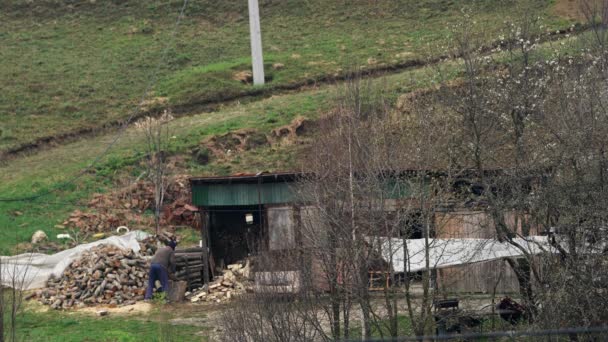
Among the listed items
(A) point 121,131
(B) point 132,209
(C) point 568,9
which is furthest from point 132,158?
(C) point 568,9

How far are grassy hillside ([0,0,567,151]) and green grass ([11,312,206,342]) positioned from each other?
80.0 feet

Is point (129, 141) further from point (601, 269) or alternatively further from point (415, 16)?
point (601, 269)

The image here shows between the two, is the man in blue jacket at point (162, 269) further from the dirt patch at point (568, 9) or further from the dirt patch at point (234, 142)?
the dirt patch at point (568, 9)

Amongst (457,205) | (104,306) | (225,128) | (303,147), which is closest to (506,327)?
(457,205)

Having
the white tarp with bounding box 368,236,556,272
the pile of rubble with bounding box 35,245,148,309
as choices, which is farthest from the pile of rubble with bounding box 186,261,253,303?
the white tarp with bounding box 368,236,556,272

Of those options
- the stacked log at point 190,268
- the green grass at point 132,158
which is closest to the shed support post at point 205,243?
the stacked log at point 190,268

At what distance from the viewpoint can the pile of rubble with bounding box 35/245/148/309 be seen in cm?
2466

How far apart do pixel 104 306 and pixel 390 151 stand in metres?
9.74

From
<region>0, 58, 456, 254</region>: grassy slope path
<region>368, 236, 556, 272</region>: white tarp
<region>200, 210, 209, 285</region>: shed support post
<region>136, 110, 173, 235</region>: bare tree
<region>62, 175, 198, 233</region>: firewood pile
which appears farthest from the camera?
<region>0, 58, 456, 254</region>: grassy slope path

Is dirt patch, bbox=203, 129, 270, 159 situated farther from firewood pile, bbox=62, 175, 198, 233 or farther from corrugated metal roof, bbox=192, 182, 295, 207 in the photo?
corrugated metal roof, bbox=192, 182, 295, 207

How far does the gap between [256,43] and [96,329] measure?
29.0 meters

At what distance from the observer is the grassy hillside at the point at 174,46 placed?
167 ft

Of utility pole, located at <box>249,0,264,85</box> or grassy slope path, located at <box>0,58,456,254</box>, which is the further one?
utility pole, located at <box>249,0,264,85</box>

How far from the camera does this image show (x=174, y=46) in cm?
6088
